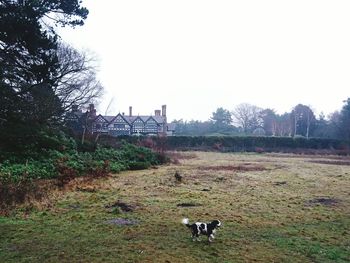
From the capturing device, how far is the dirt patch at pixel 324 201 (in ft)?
40.8

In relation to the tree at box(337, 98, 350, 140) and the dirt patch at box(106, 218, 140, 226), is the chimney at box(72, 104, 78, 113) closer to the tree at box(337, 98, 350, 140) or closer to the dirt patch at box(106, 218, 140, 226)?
the dirt patch at box(106, 218, 140, 226)

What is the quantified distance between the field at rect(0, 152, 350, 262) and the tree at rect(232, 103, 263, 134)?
90.5 meters

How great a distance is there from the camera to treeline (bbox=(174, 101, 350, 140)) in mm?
71250

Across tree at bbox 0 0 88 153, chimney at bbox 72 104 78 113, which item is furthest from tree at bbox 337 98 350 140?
tree at bbox 0 0 88 153

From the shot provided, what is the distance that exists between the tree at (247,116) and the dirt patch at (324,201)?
301 ft

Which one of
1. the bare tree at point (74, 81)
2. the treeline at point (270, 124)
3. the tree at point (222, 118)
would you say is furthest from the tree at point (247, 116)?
the bare tree at point (74, 81)

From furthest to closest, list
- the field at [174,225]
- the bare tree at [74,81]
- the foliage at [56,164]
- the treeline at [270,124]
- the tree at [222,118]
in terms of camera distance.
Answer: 1. the tree at [222,118]
2. the treeline at [270,124]
3. the bare tree at [74,81]
4. the foliage at [56,164]
5. the field at [174,225]

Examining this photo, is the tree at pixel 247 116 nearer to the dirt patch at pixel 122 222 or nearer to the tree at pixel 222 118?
the tree at pixel 222 118

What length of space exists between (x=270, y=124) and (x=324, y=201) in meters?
90.9

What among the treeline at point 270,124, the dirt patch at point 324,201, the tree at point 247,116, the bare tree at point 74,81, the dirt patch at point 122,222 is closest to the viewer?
the dirt patch at point 122,222

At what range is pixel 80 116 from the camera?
136 feet

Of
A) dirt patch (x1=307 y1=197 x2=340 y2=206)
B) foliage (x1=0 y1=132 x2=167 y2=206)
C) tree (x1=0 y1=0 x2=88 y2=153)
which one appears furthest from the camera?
tree (x1=0 y1=0 x2=88 y2=153)

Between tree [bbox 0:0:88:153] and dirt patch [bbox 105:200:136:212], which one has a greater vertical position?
tree [bbox 0:0:88:153]

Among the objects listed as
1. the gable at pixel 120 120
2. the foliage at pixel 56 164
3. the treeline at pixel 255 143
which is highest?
the gable at pixel 120 120
